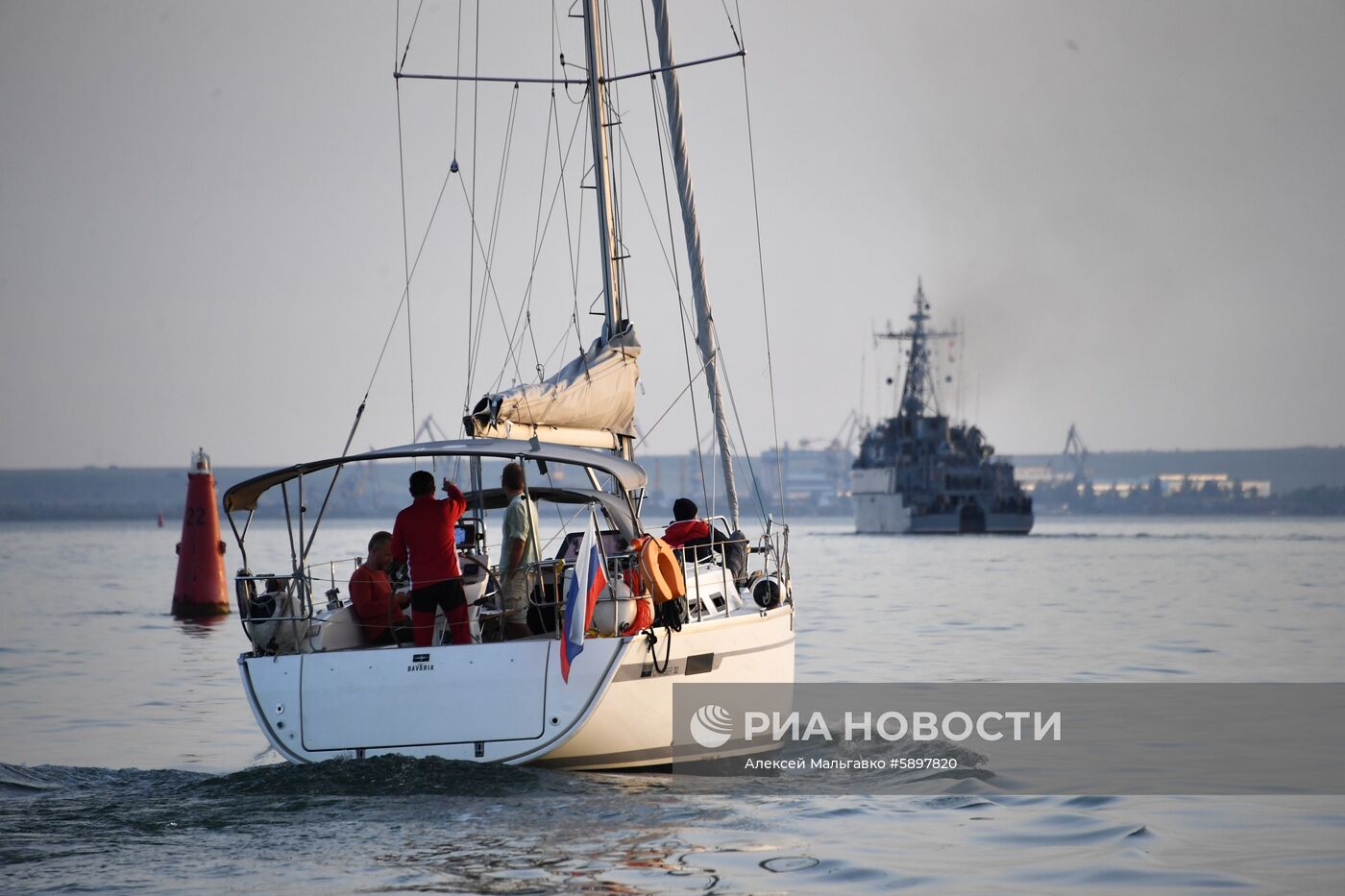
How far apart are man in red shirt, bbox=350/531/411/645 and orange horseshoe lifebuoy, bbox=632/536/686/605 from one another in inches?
76.2

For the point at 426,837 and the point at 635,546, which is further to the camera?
the point at 635,546

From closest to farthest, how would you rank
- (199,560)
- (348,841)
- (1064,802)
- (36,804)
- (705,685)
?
(348,841), (36,804), (1064,802), (705,685), (199,560)

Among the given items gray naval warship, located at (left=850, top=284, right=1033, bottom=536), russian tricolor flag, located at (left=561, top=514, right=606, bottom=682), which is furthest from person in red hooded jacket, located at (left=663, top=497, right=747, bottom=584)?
gray naval warship, located at (left=850, top=284, right=1033, bottom=536)

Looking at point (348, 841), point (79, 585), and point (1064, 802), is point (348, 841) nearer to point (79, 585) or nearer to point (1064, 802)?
point (1064, 802)

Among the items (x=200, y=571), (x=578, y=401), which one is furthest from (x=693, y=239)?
(x=200, y=571)

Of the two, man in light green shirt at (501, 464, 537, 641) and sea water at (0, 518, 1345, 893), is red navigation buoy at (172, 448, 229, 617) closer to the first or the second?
sea water at (0, 518, 1345, 893)

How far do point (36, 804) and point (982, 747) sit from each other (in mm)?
8336

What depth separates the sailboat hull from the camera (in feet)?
36.1

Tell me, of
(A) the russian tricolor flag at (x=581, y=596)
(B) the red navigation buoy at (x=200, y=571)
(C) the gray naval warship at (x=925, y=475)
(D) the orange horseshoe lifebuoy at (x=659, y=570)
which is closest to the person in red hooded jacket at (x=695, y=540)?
(D) the orange horseshoe lifebuoy at (x=659, y=570)

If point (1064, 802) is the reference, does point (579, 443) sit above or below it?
above

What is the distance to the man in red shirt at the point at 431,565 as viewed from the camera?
449 inches

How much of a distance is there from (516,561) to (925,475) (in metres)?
118

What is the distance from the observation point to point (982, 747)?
1448 centimetres

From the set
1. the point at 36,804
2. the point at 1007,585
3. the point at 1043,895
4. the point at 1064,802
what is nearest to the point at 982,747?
the point at 1064,802
